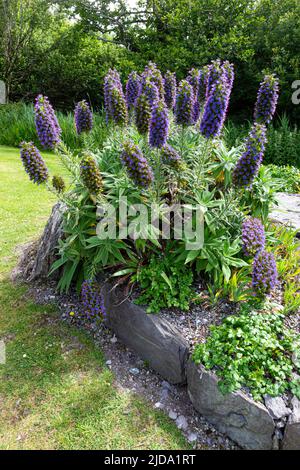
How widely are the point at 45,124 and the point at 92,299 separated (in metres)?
1.65

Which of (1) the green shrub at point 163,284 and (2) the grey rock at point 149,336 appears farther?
(1) the green shrub at point 163,284

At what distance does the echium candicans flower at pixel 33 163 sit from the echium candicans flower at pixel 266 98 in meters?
2.08

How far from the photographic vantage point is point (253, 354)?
8.55 ft

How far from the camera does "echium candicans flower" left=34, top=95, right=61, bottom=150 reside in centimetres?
311

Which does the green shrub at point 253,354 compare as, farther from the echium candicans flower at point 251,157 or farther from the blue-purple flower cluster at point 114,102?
the blue-purple flower cluster at point 114,102

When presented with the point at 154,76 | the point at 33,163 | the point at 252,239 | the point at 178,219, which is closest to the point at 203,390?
the point at 252,239

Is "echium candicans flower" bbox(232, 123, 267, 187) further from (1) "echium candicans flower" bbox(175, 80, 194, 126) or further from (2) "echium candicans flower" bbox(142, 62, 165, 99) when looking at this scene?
(2) "echium candicans flower" bbox(142, 62, 165, 99)

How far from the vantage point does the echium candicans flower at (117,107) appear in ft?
10.9

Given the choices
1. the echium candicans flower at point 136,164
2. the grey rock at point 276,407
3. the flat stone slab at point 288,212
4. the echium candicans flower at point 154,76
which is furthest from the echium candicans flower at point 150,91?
the grey rock at point 276,407

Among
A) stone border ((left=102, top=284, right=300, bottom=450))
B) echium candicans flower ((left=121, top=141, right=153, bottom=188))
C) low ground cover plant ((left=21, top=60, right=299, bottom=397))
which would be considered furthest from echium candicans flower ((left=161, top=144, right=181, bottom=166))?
stone border ((left=102, top=284, right=300, bottom=450))

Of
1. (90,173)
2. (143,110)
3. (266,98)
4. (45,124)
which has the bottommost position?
(90,173)

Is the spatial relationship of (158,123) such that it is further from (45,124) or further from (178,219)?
(45,124)
